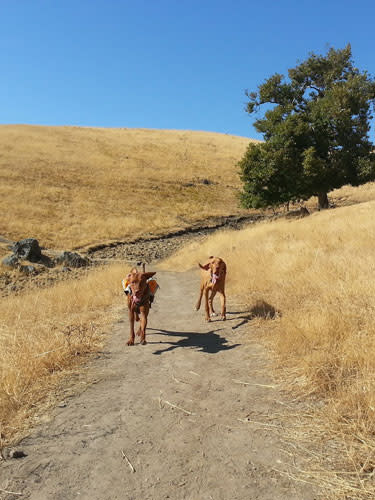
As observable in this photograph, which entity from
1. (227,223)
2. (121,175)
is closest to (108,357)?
(227,223)

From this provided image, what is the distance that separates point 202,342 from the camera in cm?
677

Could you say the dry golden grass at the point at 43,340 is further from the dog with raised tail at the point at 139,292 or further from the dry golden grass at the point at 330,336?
the dry golden grass at the point at 330,336

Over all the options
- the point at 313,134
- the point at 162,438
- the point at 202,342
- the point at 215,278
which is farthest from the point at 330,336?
the point at 313,134

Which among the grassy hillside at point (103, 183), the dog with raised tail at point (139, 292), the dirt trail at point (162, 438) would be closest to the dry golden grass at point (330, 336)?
the dirt trail at point (162, 438)

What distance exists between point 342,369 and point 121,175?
5108cm

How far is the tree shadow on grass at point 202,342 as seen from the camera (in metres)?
6.36

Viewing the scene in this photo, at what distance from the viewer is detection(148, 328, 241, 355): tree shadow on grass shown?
6.36m

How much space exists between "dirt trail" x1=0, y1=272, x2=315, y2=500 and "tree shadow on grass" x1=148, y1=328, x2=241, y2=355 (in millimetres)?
308

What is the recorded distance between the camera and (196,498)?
270 centimetres

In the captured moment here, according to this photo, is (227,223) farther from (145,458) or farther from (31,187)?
(145,458)

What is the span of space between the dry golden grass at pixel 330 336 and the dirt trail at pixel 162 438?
0.39 metres

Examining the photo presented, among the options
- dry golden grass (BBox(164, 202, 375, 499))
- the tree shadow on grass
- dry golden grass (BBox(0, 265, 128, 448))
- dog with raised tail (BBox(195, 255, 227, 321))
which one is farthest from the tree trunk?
the tree shadow on grass

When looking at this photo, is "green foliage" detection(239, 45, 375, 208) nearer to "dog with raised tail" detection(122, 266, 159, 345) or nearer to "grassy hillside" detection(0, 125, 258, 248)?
"grassy hillside" detection(0, 125, 258, 248)

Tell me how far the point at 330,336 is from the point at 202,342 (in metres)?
2.42
